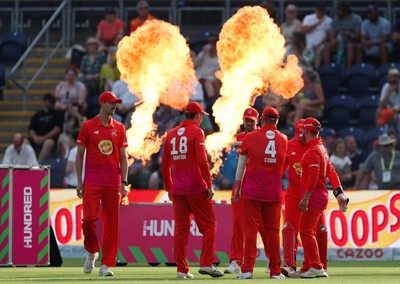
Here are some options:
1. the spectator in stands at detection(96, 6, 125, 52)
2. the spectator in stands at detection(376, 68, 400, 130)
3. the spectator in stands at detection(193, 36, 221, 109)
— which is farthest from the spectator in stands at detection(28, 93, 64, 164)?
the spectator in stands at detection(376, 68, 400, 130)

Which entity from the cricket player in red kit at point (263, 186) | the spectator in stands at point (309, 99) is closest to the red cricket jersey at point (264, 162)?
the cricket player in red kit at point (263, 186)

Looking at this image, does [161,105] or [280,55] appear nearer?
[280,55]

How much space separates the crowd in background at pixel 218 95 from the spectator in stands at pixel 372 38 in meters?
0.02

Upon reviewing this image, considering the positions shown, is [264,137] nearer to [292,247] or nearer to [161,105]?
[292,247]

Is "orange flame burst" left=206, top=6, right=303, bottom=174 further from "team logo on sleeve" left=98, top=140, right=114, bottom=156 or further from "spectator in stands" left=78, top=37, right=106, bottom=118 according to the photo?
"spectator in stands" left=78, top=37, right=106, bottom=118

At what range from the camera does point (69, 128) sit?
94.9 feet

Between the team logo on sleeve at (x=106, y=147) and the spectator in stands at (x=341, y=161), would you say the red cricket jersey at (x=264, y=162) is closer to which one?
the team logo on sleeve at (x=106, y=147)

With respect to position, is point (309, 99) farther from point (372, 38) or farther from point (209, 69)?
point (372, 38)

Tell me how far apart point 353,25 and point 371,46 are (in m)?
0.65

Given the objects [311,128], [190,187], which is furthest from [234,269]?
[311,128]

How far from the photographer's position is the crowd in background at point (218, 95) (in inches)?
1061

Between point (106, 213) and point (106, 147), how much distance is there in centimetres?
95

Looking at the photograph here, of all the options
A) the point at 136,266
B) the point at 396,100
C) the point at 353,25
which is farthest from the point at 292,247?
the point at 353,25

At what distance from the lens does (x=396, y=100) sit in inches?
1139
